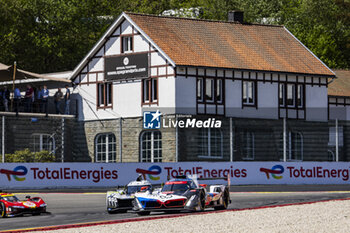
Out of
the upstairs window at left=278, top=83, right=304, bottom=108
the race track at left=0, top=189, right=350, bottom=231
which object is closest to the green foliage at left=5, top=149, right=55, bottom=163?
the race track at left=0, top=189, right=350, bottom=231

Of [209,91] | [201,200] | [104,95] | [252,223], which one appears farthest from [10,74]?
[252,223]

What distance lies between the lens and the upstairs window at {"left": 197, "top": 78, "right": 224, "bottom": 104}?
5612 centimetres

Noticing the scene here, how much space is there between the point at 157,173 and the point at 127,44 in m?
12.6

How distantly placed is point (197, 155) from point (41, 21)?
29391 mm

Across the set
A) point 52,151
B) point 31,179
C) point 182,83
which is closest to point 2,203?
point 31,179

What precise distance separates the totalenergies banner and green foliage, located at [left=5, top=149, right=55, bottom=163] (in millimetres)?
3785

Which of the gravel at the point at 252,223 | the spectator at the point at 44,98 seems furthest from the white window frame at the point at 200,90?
the gravel at the point at 252,223

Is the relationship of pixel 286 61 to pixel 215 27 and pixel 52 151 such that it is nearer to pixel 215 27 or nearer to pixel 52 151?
pixel 215 27

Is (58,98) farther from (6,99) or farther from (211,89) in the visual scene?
(211,89)

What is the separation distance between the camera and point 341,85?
6819cm

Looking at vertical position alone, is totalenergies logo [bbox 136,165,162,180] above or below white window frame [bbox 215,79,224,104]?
below

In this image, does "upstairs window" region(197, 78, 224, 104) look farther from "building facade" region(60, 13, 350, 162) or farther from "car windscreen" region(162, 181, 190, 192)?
"car windscreen" region(162, 181, 190, 192)

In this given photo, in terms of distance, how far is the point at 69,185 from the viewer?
46625 mm

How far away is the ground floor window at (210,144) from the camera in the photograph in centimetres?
5362
